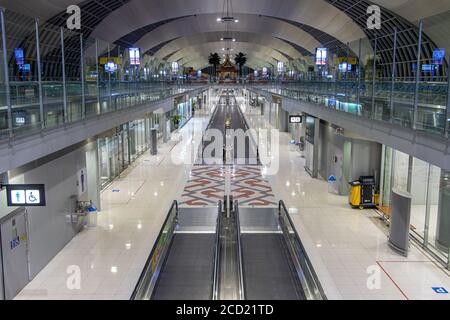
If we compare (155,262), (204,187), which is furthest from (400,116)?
(204,187)

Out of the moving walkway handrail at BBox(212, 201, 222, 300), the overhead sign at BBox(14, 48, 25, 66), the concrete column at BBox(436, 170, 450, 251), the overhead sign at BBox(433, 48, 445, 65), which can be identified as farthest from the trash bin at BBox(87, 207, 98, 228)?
the overhead sign at BBox(433, 48, 445, 65)

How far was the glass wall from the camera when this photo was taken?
10648mm

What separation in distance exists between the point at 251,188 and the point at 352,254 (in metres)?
7.36

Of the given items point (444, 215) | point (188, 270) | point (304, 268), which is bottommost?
point (188, 270)

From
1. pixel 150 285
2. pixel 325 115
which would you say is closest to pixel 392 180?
pixel 325 115

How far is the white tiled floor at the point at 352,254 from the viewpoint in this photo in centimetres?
891

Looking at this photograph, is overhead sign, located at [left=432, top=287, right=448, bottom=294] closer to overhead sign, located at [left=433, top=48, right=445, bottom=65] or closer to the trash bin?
overhead sign, located at [left=433, top=48, right=445, bottom=65]

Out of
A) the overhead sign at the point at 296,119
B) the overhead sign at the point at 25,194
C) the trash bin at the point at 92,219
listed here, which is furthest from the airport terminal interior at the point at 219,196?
the overhead sign at the point at 296,119

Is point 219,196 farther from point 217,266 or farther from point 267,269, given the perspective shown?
point 217,266

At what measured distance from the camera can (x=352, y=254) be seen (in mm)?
10789

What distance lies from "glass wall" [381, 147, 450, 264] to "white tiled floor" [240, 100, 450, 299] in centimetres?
49

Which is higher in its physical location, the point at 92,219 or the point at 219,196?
the point at 92,219

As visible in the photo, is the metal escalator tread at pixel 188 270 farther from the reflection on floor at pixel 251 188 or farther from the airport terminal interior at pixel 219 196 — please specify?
the reflection on floor at pixel 251 188

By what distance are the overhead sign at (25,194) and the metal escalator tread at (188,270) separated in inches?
112
